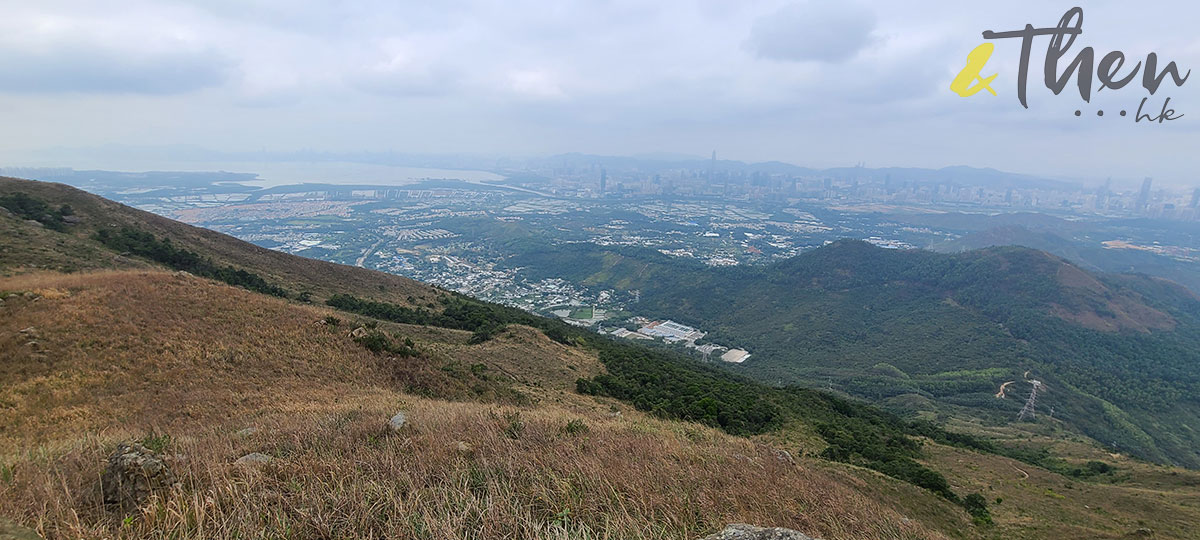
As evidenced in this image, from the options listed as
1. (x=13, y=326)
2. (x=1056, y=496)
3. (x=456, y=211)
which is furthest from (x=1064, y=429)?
(x=456, y=211)

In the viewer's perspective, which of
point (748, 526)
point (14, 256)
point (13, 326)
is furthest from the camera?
point (14, 256)

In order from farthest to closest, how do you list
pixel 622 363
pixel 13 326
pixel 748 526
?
pixel 622 363 < pixel 13 326 < pixel 748 526

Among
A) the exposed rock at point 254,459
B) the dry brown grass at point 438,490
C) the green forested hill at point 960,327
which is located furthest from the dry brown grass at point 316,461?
the green forested hill at point 960,327

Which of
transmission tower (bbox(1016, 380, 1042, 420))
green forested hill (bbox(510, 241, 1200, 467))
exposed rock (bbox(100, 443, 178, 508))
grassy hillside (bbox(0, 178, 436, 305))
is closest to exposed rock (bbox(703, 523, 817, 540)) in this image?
exposed rock (bbox(100, 443, 178, 508))

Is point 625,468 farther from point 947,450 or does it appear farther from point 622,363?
point 947,450

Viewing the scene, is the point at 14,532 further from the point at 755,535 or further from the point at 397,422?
the point at 755,535

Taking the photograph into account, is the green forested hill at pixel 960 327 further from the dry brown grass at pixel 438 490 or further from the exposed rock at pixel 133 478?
the exposed rock at pixel 133 478

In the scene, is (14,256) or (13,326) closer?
(13,326)
